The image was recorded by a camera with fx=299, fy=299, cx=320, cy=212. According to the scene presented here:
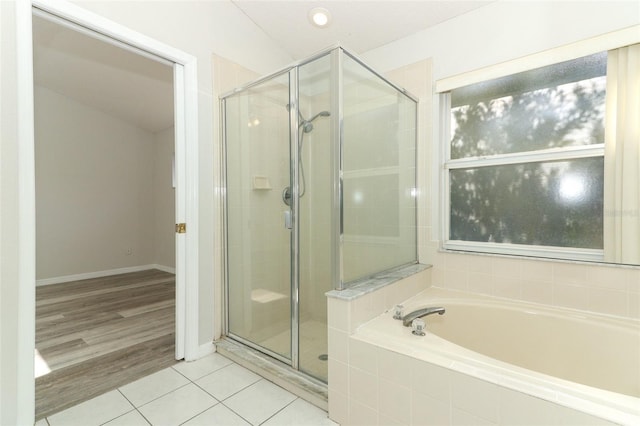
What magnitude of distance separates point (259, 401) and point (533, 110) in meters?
2.36

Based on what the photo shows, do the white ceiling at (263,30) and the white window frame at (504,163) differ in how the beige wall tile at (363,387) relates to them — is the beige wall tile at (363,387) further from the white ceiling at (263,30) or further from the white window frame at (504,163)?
the white ceiling at (263,30)

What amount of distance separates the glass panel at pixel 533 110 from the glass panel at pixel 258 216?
131 centimetres

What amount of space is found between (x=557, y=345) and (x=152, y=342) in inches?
104

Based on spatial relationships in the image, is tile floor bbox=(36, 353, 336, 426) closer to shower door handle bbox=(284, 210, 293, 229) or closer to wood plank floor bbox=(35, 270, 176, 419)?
wood plank floor bbox=(35, 270, 176, 419)

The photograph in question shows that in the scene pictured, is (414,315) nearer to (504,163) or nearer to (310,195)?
(310,195)

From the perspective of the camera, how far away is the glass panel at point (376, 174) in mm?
1676

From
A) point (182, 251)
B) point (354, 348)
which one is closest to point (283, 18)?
point (182, 251)

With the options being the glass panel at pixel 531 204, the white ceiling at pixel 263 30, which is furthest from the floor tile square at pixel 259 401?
the white ceiling at pixel 263 30

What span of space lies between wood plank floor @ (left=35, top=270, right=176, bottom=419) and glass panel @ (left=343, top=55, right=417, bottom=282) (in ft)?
4.93

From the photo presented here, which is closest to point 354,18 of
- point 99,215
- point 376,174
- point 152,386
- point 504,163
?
point 376,174

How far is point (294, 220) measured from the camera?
6.21 ft

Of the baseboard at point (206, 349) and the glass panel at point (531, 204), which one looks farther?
the baseboard at point (206, 349)

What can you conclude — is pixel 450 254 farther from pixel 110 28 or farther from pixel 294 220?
pixel 110 28

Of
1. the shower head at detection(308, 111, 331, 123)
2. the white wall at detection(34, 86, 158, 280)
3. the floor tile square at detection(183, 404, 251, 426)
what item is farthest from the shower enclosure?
the white wall at detection(34, 86, 158, 280)
